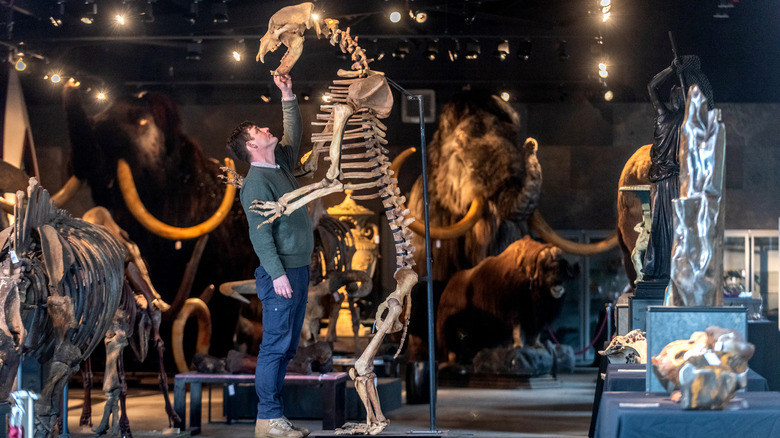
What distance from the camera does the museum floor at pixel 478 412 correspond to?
7641 mm

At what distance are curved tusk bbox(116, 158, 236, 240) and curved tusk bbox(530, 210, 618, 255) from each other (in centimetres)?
338

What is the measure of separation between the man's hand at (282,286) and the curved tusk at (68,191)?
7190mm

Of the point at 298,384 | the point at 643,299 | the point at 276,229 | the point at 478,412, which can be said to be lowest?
the point at 478,412

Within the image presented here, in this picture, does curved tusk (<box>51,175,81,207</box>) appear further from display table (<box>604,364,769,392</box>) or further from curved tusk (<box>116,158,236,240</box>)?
display table (<box>604,364,769,392</box>)

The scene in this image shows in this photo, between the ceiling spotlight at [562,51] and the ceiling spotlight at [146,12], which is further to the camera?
the ceiling spotlight at [562,51]

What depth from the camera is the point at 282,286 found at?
481 cm

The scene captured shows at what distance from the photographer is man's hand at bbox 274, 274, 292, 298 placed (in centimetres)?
481

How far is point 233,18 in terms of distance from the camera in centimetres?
1077

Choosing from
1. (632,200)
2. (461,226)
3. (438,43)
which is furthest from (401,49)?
(632,200)

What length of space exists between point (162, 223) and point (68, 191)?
1.25 m

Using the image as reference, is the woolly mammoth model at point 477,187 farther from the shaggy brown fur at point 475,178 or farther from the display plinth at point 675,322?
the display plinth at point 675,322

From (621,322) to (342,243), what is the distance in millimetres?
2980

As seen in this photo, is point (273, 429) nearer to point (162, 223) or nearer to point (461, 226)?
point (162, 223)

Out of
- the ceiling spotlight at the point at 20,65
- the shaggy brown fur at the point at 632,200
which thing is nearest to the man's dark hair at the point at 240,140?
the shaggy brown fur at the point at 632,200
